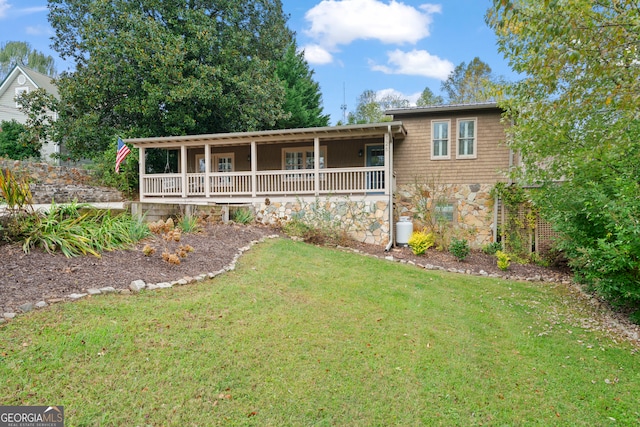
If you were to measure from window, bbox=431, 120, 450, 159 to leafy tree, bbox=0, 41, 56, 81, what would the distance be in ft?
135

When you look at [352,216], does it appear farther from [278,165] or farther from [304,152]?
[278,165]

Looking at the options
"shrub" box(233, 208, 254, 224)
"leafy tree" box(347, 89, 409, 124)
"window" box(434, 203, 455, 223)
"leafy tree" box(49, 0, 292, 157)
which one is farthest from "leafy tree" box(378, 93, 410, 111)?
"shrub" box(233, 208, 254, 224)

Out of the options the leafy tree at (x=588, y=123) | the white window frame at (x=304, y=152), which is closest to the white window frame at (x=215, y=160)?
the white window frame at (x=304, y=152)

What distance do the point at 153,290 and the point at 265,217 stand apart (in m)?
7.01

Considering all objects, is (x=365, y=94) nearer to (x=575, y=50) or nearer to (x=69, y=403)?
(x=575, y=50)

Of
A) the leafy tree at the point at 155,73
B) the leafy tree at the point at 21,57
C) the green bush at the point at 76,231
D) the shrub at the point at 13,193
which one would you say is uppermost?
the leafy tree at the point at 21,57

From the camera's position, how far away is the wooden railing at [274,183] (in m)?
11.0

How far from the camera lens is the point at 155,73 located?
1517 centimetres

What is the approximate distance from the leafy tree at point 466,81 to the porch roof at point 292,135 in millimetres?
18053

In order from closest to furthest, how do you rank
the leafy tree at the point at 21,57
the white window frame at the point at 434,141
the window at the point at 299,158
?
1. the white window frame at the point at 434,141
2. the window at the point at 299,158
3. the leafy tree at the point at 21,57

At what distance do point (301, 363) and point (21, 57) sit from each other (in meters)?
47.6

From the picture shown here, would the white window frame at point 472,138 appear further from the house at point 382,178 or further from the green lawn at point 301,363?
the green lawn at point 301,363

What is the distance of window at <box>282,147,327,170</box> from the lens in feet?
45.2

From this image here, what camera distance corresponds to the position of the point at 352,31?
77.2 feet
